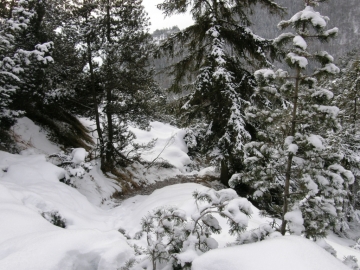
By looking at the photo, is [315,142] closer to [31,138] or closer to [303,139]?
[303,139]

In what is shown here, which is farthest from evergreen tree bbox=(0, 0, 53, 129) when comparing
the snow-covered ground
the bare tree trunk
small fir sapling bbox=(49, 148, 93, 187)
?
the bare tree trunk

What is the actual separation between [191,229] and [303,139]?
6.87 ft

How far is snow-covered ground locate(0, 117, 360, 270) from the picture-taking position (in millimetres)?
2537

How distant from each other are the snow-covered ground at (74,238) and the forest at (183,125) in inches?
0.9

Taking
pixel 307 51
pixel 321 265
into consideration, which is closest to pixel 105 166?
pixel 307 51

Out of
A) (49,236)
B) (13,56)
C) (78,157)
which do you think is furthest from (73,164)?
(49,236)

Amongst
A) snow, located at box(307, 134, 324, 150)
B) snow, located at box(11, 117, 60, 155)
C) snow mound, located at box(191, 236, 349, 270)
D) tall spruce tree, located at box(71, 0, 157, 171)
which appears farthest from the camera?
tall spruce tree, located at box(71, 0, 157, 171)

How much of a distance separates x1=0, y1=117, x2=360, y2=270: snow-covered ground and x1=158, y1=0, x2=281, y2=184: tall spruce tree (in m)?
3.01

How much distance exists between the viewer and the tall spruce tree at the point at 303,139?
3711 millimetres

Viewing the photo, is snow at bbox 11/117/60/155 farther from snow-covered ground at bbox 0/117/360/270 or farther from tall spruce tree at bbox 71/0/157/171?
tall spruce tree at bbox 71/0/157/171

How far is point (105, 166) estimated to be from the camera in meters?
11.7

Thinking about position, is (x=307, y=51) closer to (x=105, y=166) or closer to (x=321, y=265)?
(x=321, y=265)

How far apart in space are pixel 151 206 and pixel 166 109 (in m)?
4.45

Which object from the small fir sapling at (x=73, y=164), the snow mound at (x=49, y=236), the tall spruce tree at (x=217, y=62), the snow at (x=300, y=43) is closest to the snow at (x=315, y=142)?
the snow at (x=300, y=43)
